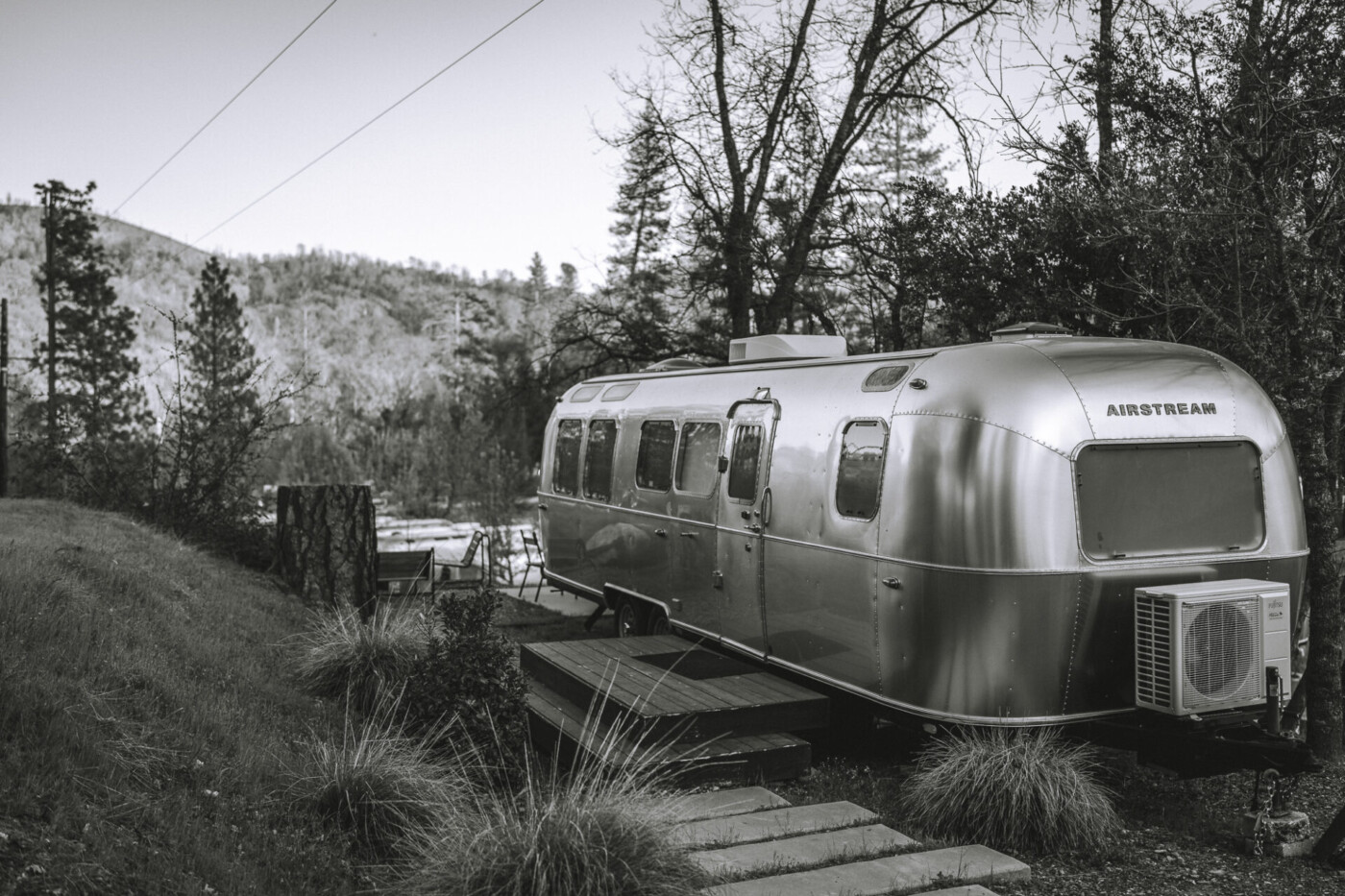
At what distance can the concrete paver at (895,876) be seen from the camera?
411 cm

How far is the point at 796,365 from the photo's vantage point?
24.3 feet

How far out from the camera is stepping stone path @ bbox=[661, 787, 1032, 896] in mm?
4172

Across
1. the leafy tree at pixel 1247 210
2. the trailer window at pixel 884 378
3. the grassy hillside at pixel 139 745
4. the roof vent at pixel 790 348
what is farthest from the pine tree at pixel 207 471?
the leafy tree at pixel 1247 210

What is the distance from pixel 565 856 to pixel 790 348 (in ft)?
17.5

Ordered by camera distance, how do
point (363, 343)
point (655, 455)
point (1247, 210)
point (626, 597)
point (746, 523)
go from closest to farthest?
1. point (1247, 210)
2. point (746, 523)
3. point (655, 455)
4. point (626, 597)
5. point (363, 343)

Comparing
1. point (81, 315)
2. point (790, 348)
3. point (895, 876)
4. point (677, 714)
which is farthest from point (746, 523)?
point (81, 315)

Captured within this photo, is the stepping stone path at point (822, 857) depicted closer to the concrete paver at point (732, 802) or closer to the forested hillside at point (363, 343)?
the concrete paver at point (732, 802)

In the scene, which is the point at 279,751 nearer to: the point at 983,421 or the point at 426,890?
the point at 426,890

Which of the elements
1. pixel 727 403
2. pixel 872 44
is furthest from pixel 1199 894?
pixel 872 44

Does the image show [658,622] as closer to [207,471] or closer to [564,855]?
[564,855]

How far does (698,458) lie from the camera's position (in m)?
8.32

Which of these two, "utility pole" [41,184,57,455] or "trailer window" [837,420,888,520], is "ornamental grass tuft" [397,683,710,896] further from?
"utility pole" [41,184,57,455]

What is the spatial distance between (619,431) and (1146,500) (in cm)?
510

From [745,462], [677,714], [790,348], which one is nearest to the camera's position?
[677,714]
